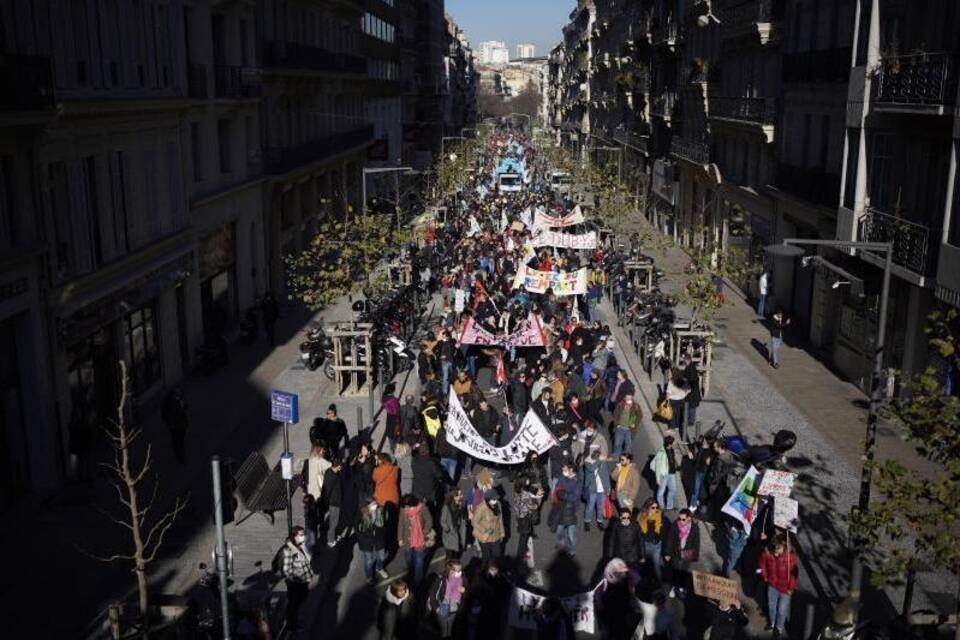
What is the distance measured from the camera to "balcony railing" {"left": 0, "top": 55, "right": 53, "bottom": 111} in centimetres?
1714

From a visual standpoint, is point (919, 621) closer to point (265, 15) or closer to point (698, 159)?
point (265, 15)

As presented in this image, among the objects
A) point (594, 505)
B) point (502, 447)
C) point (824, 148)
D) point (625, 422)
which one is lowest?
point (594, 505)

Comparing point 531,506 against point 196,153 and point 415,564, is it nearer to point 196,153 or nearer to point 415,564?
point 415,564

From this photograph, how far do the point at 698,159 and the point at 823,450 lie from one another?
3172 cm

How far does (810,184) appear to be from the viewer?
3216 cm

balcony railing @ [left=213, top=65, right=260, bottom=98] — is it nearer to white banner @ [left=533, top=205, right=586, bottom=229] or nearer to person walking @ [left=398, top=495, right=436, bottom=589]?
white banner @ [left=533, top=205, right=586, bottom=229]

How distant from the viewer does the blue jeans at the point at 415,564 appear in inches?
587

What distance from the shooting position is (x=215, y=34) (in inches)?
1344

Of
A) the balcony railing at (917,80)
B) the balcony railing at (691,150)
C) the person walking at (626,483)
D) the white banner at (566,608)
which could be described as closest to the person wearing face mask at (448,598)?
the white banner at (566,608)

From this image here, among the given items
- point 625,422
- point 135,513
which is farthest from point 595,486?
point 135,513

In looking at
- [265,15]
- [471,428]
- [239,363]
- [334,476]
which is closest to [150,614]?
[334,476]

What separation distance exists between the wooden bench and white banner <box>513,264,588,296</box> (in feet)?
50.9

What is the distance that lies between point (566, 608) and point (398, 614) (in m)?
2.11

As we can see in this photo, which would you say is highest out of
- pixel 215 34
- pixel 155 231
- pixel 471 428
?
pixel 215 34
